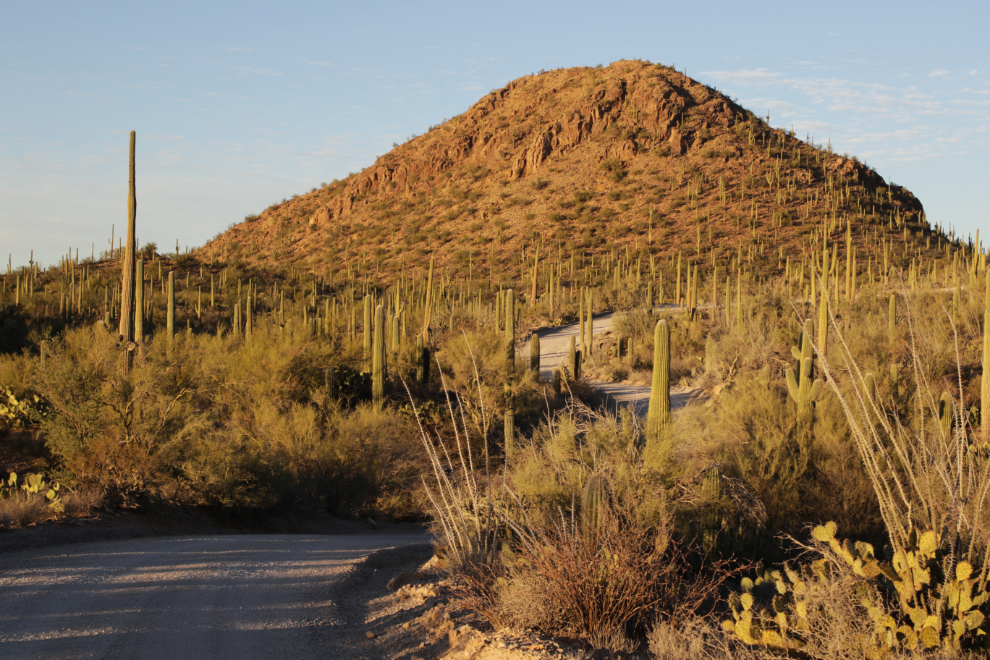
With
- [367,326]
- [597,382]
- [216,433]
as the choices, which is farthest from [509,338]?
[216,433]

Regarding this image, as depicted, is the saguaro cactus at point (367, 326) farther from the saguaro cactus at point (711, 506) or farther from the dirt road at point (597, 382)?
the saguaro cactus at point (711, 506)

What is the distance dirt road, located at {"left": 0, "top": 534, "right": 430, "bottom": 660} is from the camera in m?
5.61

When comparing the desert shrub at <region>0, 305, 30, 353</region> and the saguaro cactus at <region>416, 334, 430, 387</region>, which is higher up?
the desert shrub at <region>0, 305, 30, 353</region>

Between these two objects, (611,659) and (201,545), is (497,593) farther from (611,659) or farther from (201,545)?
(201,545)

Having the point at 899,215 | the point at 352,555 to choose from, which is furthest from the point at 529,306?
the point at 352,555

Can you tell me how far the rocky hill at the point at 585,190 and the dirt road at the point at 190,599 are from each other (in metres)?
42.7

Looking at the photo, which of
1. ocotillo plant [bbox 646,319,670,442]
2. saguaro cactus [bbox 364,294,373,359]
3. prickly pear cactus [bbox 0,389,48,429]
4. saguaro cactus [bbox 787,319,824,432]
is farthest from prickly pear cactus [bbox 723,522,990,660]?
saguaro cactus [bbox 364,294,373,359]

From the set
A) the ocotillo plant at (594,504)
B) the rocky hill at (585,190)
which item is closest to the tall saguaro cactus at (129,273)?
the ocotillo plant at (594,504)

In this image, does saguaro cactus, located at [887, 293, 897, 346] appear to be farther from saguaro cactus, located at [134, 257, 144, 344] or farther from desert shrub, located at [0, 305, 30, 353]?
desert shrub, located at [0, 305, 30, 353]

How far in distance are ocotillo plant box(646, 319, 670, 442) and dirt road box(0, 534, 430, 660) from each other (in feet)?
11.1

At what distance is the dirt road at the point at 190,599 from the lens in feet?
18.4

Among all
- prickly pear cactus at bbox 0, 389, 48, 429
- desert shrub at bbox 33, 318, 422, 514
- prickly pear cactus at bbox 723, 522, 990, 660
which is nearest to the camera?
prickly pear cactus at bbox 723, 522, 990, 660

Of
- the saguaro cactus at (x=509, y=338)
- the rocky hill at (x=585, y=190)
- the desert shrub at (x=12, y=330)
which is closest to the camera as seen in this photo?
the saguaro cactus at (x=509, y=338)

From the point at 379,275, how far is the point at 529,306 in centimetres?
2006
